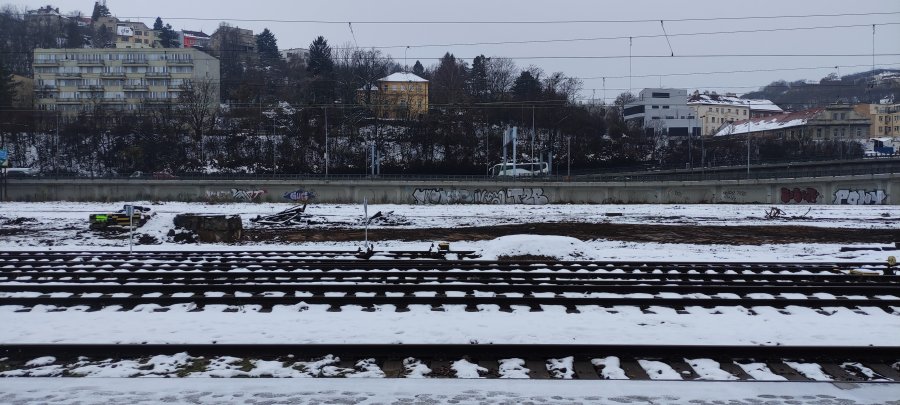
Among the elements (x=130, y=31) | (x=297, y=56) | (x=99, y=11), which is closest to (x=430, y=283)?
(x=297, y=56)

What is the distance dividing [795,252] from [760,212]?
16.6m

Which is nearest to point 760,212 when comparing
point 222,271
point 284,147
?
point 222,271

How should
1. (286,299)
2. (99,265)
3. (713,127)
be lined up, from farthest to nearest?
(713,127) < (99,265) < (286,299)

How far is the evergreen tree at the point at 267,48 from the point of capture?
106 meters

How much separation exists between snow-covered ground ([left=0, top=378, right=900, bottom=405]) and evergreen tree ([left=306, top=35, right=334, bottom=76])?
70332 mm

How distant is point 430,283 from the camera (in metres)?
12.1

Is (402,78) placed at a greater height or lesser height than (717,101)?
lesser

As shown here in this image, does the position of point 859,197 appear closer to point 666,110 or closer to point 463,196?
point 463,196

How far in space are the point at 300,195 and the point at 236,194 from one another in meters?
4.63

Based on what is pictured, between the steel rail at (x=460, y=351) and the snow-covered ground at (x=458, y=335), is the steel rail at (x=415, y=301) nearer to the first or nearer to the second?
the snow-covered ground at (x=458, y=335)

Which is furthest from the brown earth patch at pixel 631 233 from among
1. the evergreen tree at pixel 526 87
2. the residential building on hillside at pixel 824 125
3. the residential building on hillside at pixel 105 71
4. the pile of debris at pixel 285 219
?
the residential building on hillside at pixel 105 71

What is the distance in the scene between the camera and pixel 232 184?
1718 inches

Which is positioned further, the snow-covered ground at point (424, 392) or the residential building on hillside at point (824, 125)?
the residential building on hillside at point (824, 125)

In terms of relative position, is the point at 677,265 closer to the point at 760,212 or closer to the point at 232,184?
the point at 760,212
